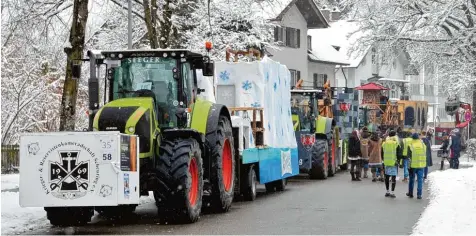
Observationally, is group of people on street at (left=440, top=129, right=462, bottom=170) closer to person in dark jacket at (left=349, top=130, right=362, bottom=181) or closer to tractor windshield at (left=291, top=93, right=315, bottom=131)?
person in dark jacket at (left=349, top=130, right=362, bottom=181)

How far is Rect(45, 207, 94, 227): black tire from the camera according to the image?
16359 mm

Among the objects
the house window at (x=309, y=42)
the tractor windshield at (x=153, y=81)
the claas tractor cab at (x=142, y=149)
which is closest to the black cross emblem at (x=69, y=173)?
the claas tractor cab at (x=142, y=149)

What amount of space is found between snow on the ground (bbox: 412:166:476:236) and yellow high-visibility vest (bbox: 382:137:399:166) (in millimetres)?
1299

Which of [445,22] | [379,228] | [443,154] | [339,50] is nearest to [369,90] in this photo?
[445,22]

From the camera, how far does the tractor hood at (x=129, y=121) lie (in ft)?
55.1

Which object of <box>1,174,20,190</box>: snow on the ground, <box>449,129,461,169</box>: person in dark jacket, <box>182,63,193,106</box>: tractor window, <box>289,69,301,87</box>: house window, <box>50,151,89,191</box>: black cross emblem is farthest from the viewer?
<box>289,69,301,87</box>: house window

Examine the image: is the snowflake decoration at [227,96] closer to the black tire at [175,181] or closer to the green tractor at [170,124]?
the green tractor at [170,124]

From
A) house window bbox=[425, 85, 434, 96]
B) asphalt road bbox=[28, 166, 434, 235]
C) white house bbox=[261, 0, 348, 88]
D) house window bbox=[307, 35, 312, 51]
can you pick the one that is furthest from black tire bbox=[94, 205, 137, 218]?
house window bbox=[425, 85, 434, 96]

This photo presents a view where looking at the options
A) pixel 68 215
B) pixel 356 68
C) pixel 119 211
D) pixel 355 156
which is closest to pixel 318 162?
pixel 355 156

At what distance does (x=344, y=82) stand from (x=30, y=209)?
61564mm

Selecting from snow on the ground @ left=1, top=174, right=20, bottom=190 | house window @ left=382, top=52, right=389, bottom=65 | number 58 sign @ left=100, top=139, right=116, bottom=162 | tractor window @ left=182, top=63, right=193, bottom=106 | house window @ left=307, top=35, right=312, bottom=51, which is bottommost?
snow on the ground @ left=1, top=174, right=20, bottom=190

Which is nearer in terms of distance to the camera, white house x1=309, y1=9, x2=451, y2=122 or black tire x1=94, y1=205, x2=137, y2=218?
black tire x1=94, y1=205, x2=137, y2=218

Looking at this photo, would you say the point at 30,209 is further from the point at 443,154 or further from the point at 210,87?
the point at 443,154

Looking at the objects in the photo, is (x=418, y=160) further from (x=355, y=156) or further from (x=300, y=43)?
(x=300, y=43)
